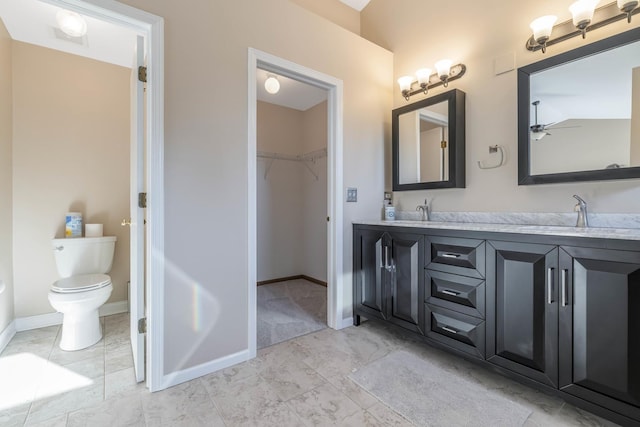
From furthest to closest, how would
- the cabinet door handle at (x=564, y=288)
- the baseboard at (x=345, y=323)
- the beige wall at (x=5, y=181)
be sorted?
1. the baseboard at (x=345, y=323)
2. the beige wall at (x=5, y=181)
3. the cabinet door handle at (x=564, y=288)

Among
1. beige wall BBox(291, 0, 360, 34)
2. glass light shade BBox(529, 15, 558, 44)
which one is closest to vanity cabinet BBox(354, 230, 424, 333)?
glass light shade BBox(529, 15, 558, 44)

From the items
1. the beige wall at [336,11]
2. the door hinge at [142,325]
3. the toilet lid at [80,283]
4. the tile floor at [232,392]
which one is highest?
the beige wall at [336,11]

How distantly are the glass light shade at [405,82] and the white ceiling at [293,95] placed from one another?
95 cm

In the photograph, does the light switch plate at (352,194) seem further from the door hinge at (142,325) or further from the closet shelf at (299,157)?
the door hinge at (142,325)

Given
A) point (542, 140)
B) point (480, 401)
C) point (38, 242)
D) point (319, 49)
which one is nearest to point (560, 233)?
point (542, 140)

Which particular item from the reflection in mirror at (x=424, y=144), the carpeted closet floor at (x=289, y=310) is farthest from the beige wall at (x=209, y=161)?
the reflection in mirror at (x=424, y=144)

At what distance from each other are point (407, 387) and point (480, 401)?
36 cm

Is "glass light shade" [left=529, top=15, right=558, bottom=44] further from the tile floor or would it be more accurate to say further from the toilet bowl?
the toilet bowl

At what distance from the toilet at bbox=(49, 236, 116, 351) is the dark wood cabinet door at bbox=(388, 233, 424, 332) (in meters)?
2.15

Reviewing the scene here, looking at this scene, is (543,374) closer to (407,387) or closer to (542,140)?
(407,387)

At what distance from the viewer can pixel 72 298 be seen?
74.9 inches

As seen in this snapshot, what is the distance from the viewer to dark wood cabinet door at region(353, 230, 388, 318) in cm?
218

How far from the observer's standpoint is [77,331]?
78.3 inches

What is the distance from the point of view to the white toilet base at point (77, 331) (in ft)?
6.48
